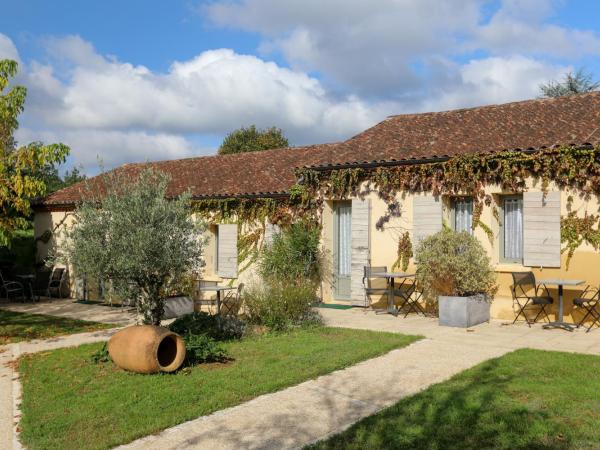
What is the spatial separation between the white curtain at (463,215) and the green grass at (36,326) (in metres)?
7.18

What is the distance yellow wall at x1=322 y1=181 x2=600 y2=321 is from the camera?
33.6 ft

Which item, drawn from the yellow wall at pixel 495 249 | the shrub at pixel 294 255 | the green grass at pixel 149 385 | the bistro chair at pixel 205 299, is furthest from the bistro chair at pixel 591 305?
the bistro chair at pixel 205 299

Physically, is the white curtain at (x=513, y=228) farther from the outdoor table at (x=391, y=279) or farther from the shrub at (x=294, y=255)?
the shrub at (x=294, y=255)

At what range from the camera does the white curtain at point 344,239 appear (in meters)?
13.5

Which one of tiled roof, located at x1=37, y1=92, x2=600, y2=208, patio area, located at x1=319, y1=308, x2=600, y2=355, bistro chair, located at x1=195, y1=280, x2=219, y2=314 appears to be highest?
tiled roof, located at x1=37, y1=92, x2=600, y2=208

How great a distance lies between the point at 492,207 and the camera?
1123 centimetres

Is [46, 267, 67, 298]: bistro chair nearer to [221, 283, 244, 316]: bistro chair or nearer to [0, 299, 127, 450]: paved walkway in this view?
[0, 299, 127, 450]: paved walkway

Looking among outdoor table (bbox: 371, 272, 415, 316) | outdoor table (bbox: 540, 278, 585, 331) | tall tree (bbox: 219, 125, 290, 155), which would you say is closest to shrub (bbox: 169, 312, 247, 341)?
outdoor table (bbox: 371, 272, 415, 316)

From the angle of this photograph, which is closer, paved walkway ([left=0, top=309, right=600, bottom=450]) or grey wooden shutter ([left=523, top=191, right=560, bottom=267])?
paved walkway ([left=0, top=309, right=600, bottom=450])

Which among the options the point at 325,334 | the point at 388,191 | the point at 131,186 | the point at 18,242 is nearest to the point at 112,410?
the point at 131,186

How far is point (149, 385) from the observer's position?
6.65m

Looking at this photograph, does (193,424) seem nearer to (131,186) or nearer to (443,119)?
(131,186)

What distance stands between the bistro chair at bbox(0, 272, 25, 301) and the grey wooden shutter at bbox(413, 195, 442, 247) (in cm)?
1068

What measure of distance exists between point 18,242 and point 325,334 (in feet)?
41.8
